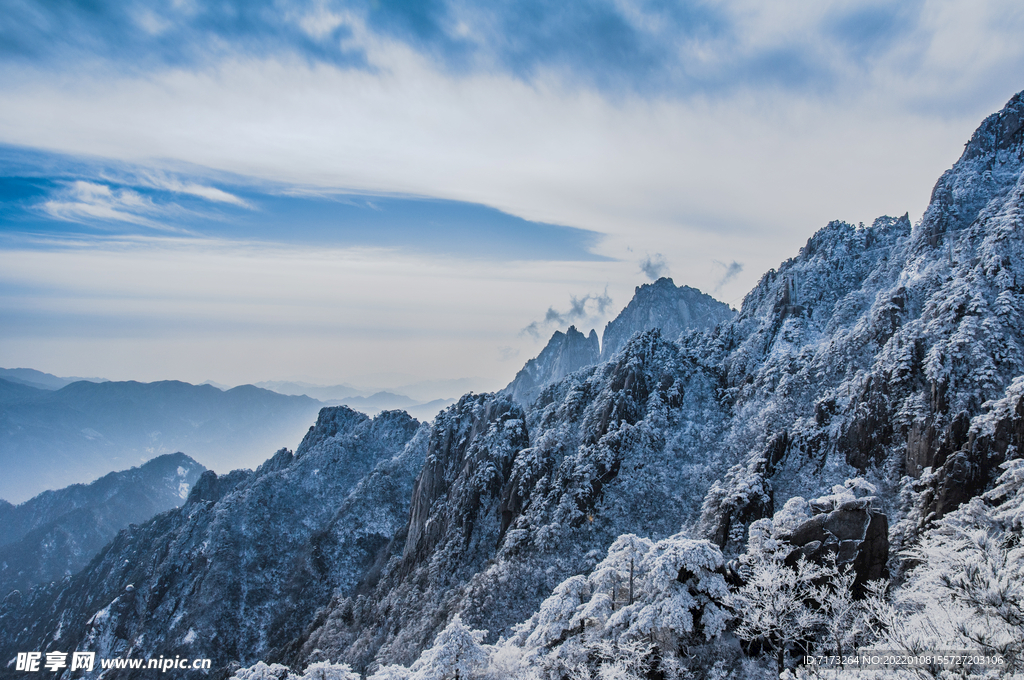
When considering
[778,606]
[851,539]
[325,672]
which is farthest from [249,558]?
[851,539]

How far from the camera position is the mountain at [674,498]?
39031mm

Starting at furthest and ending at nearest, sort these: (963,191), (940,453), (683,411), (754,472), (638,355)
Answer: (638,355), (683,411), (963,191), (754,472), (940,453)

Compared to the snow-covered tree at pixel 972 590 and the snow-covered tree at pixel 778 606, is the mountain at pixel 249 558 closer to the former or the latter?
the snow-covered tree at pixel 778 606

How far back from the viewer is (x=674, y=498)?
7331 centimetres

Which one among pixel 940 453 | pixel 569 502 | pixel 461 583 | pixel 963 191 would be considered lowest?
pixel 461 583

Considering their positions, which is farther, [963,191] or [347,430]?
[347,430]

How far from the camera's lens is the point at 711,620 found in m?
36.4

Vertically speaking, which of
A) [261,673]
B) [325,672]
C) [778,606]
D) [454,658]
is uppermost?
[778,606]

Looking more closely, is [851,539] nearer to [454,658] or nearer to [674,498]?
[674,498]

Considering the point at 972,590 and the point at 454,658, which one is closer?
the point at 972,590

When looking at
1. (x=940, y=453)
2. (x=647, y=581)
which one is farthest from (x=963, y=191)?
(x=647, y=581)

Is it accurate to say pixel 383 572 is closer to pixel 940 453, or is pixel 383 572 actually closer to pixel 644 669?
pixel 644 669

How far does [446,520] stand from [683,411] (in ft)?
167

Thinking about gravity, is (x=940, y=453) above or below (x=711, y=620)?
above
